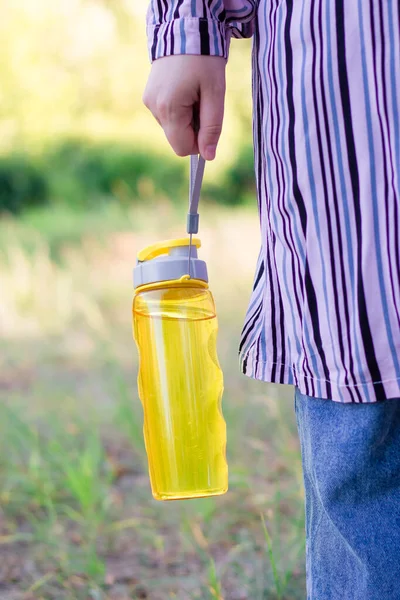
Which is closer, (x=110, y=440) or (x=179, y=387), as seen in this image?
(x=179, y=387)

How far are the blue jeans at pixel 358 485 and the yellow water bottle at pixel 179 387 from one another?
0.75 ft

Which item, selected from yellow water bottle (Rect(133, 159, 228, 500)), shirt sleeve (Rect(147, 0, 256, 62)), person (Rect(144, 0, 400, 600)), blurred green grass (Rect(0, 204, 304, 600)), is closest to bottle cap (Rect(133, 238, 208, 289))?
yellow water bottle (Rect(133, 159, 228, 500))

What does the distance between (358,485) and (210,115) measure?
1.31ft

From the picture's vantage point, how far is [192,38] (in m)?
0.79

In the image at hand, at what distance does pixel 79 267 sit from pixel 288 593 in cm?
402

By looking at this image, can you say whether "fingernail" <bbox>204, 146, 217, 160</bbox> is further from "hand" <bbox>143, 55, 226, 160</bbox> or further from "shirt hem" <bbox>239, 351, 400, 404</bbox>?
"shirt hem" <bbox>239, 351, 400, 404</bbox>

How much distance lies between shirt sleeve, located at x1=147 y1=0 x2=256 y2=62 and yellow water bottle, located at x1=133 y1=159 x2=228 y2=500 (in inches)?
7.6

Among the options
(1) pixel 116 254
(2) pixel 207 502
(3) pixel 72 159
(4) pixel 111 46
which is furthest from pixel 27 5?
(2) pixel 207 502

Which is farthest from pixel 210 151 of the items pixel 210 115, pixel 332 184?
pixel 332 184

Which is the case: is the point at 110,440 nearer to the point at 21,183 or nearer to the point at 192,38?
the point at 192,38

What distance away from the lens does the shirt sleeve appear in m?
0.79

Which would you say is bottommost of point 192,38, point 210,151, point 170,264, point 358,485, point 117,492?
point 117,492

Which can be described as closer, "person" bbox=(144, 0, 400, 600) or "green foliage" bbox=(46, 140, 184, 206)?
"person" bbox=(144, 0, 400, 600)

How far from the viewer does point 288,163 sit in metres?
0.74
